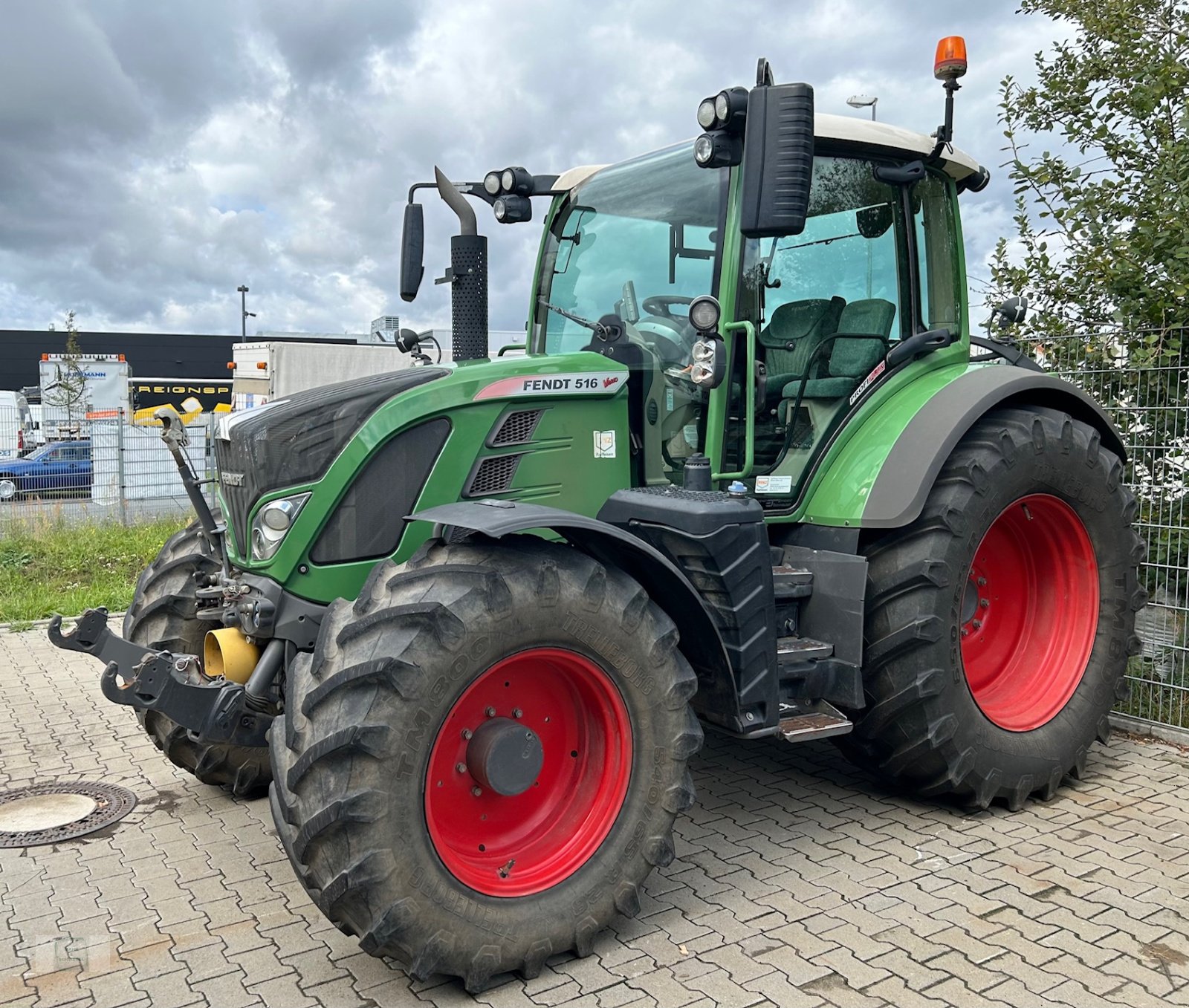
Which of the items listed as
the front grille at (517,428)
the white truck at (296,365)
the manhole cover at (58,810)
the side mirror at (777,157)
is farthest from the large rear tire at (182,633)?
the white truck at (296,365)

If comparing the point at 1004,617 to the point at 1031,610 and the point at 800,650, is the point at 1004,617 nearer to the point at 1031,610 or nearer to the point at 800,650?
the point at 1031,610

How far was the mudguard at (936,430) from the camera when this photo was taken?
4.15 m

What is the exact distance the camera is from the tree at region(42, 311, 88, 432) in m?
23.0

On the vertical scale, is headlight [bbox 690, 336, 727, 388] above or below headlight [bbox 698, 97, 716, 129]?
below

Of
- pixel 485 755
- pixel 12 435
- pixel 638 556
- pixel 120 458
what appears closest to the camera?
pixel 485 755

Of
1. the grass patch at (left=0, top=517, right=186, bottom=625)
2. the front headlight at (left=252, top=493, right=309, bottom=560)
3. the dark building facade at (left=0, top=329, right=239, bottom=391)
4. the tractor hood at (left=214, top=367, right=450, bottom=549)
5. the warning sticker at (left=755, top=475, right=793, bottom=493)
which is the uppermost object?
the dark building facade at (left=0, top=329, right=239, bottom=391)

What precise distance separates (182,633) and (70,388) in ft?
68.7

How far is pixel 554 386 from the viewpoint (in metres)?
3.92

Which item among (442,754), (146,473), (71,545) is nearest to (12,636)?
(71,545)

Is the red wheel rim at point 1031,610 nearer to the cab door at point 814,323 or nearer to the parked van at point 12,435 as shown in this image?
the cab door at point 814,323

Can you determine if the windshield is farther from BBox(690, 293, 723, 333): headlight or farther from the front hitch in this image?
the front hitch

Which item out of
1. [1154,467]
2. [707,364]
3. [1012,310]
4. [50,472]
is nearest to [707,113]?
[707,364]

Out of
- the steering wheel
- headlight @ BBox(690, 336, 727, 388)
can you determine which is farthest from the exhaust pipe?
headlight @ BBox(690, 336, 727, 388)

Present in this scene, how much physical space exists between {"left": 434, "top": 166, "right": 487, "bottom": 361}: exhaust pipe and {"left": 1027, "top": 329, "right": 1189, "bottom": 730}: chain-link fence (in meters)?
3.40
